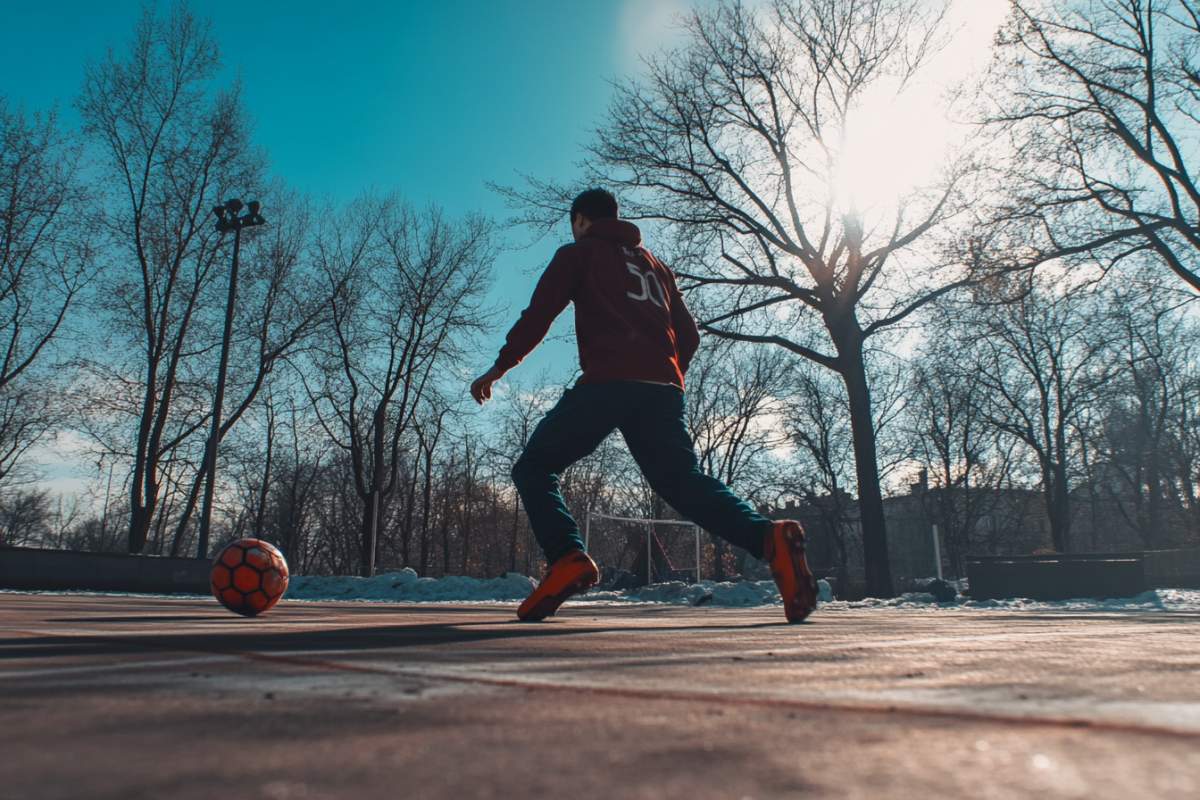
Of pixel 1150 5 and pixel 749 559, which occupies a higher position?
pixel 1150 5

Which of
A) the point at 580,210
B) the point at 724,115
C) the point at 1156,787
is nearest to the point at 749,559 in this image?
the point at 724,115

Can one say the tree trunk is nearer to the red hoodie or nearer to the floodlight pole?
the red hoodie

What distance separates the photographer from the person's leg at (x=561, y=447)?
140 inches

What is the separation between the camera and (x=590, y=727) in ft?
2.62

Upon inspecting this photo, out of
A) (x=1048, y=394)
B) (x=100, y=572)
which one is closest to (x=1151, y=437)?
(x=1048, y=394)

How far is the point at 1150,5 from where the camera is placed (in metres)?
16.5

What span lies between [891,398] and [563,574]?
38.2 meters

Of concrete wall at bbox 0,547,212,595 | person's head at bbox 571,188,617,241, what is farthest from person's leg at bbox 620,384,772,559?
concrete wall at bbox 0,547,212,595

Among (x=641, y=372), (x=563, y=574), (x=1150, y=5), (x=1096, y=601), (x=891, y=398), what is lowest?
(x=1096, y=601)

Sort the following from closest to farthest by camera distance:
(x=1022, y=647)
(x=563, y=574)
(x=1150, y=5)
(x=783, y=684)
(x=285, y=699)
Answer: (x=285, y=699) → (x=783, y=684) → (x=1022, y=647) → (x=563, y=574) → (x=1150, y=5)

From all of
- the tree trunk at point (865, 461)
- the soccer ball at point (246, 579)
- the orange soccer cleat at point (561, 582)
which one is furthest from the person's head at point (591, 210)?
the tree trunk at point (865, 461)

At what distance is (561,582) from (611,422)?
681mm

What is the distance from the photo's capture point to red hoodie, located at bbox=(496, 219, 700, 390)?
3633 millimetres

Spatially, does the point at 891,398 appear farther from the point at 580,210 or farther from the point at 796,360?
the point at 580,210
